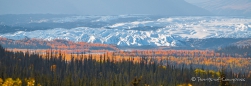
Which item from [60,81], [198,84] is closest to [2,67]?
[60,81]

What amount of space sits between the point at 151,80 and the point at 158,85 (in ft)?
42.9

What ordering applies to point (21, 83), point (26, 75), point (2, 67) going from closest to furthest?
point (21, 83) < point (26, 75) < point (2, 67)

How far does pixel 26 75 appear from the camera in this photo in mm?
171250

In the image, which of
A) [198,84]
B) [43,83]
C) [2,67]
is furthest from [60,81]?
[198,84]

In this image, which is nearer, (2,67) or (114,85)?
(114,85)

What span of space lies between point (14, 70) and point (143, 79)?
37243 millimetres

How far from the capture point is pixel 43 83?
15775 cm

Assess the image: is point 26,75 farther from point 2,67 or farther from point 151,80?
point 151,80

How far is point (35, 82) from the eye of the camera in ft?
519

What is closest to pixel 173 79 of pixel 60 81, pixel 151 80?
pixel 151 80

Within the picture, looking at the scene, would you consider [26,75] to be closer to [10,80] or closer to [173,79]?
[10,80]

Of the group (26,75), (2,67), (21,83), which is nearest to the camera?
(21,83)

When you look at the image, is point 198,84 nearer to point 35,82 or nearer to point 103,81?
point 103,81

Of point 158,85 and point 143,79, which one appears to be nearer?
point 158,85
